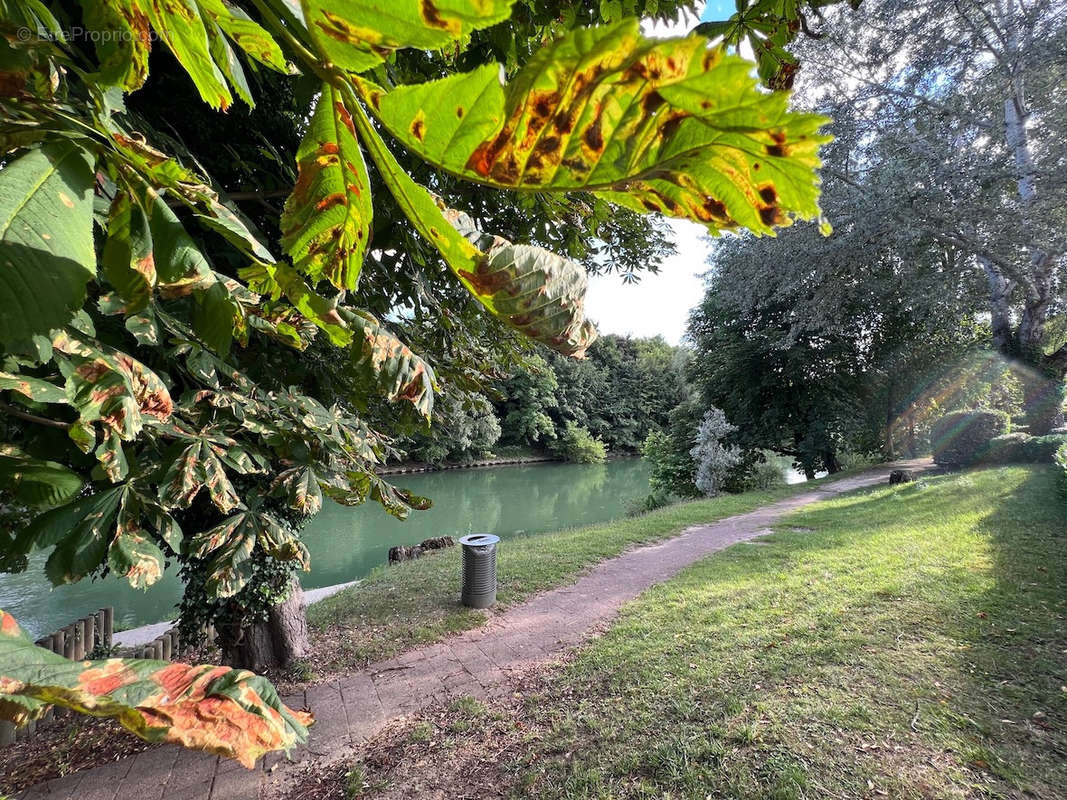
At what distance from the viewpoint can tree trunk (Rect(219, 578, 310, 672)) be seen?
4.90 meters

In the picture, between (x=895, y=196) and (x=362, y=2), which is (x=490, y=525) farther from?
(x=362, y=2)

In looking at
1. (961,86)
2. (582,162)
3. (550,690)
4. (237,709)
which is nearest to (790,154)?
(582,162)

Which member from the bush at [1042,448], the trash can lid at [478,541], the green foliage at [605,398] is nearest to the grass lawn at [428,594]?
the trash can lid at [478,541]

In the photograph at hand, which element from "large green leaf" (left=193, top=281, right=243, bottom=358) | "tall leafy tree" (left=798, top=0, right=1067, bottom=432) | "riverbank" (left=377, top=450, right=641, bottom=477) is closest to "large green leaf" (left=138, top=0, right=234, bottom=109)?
"large green leaf" (left=193, top=281, right=243, bottom=358)

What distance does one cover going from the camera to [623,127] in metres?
0.38

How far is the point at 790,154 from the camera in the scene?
0.37 metres

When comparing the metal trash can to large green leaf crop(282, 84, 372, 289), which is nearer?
large green leaf crop(282, 84, 372, 289)

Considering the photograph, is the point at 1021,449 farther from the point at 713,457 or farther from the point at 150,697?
the point at 150,697

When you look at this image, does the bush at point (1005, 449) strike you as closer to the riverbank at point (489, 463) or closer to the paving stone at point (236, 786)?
the paving stone at point (236, 786)

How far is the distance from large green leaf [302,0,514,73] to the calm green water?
15.1 ft

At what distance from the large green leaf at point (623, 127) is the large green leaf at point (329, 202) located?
10cm

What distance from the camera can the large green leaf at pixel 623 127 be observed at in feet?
1.14

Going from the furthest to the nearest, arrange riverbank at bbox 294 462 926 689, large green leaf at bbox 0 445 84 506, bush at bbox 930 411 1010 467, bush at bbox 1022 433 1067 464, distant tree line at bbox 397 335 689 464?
distant tree line at bbox 397 335 689 464
bush at bbox 930 411 1010 467
bush at bbox 1022 433 1067 464
riverbank at bbox 294 462 926 689
large green leaf at bbox 0 445 84 506

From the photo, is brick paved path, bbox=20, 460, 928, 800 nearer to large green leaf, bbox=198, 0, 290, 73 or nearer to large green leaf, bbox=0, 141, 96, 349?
large green leaf, bbox=0, 141, 96, 349
